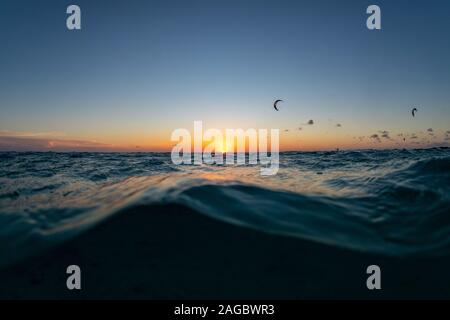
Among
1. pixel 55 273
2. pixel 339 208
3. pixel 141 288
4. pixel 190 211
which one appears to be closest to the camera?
pixel 141 288

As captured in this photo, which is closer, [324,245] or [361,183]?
[324,245]

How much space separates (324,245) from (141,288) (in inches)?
97.2

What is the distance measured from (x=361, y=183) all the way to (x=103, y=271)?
23.5 feet

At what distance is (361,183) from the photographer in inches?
307
